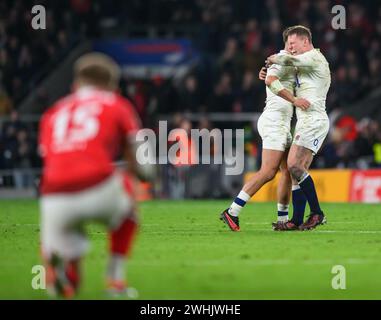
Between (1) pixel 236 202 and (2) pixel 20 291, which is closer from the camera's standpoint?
(2) pixel 20 291

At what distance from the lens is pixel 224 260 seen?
38.3 feet

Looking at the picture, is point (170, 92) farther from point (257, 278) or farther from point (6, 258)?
point (257, 278)

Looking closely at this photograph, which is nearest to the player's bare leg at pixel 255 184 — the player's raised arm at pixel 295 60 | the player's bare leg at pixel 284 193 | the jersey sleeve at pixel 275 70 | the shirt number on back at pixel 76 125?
the player's bare leg at pixel 284 193

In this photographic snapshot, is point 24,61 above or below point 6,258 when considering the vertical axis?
above

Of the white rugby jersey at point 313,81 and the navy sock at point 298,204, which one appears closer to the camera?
the white rugby jersey at point 313,81

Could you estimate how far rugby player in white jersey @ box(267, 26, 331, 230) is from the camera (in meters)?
15.1

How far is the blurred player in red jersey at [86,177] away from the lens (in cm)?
857

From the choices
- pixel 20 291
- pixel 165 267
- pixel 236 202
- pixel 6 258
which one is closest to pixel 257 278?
pixel 165 267

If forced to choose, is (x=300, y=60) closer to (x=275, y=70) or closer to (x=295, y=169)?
(x=275, y=70)

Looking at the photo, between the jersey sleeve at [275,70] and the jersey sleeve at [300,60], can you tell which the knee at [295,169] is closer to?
the jersey sleeve at [275,70]

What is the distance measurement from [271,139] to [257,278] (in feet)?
16.3

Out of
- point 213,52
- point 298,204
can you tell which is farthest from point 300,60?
point 213,52

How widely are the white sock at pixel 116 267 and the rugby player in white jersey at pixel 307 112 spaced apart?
6482 mm
